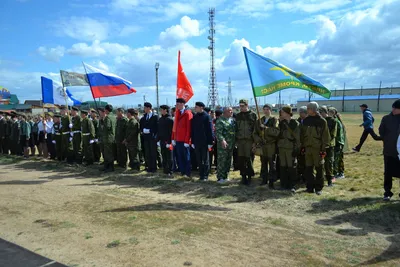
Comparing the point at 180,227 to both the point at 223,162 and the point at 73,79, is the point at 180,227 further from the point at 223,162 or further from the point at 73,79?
the point at 73,79

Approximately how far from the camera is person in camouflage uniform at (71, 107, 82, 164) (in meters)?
12.3

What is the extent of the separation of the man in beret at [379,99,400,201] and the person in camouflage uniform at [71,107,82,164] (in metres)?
9.79

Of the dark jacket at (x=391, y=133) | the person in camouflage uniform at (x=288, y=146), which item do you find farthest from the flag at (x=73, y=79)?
the dark jacket at (x=391, y=133)

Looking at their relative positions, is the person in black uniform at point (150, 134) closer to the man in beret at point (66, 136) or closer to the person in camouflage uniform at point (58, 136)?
the man in beret at point (66, 136)

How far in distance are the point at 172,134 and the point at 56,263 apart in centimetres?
583

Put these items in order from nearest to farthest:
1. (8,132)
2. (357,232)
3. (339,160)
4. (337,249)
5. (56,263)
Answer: (56,263) < (337,249) < (357,232) < (339,160) < (8,132)

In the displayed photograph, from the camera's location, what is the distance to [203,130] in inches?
364

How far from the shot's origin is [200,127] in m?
9.25

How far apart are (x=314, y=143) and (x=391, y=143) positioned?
149cm

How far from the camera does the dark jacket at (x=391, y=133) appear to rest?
6.80 m

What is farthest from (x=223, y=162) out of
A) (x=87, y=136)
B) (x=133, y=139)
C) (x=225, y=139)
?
(x=87, y=136)

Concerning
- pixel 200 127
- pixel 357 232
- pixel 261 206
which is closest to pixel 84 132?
pixel 200 127

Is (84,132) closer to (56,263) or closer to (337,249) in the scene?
(56,263)

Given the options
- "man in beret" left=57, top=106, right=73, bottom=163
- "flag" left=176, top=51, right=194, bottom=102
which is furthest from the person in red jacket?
"man in beret" left=57, top=106, right=73, bottom=163
